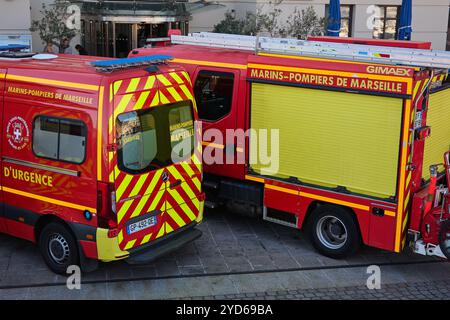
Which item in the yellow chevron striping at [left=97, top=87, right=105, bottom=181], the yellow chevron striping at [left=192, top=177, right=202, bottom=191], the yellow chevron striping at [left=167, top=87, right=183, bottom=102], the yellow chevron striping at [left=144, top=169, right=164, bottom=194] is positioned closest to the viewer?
the yellow chevron striping at [left=97, top=87, right=105, bottom=181]

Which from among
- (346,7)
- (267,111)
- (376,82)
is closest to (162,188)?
(267,111)

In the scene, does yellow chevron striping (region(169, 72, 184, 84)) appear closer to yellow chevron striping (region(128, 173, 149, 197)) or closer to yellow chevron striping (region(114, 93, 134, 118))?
yellow chevron striping (region(114, 93, 134, 118))

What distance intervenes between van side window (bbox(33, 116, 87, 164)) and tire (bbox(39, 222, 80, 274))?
0.84 m

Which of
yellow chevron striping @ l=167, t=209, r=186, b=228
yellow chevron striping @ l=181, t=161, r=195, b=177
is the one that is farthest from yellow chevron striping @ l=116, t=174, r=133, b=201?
yellow chevron striping @ l=181, t=161, r=195, b=177

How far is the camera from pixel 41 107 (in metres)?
6.65

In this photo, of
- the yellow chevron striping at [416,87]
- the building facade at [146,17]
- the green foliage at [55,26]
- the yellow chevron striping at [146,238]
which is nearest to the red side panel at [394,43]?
the yellow chevron striping at [416,87]

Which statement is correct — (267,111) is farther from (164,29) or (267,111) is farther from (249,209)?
(164,29)

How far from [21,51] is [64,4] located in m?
6.64

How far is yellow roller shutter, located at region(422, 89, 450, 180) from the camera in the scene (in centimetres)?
744

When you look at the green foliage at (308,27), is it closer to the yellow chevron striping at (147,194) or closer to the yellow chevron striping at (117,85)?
the yellow chevron striping at (147,194)

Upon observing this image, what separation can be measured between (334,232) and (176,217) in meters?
2.11

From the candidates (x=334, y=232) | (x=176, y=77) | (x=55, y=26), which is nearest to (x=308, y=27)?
(x=55, y=26)

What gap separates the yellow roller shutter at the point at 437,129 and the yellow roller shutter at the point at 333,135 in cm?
74
